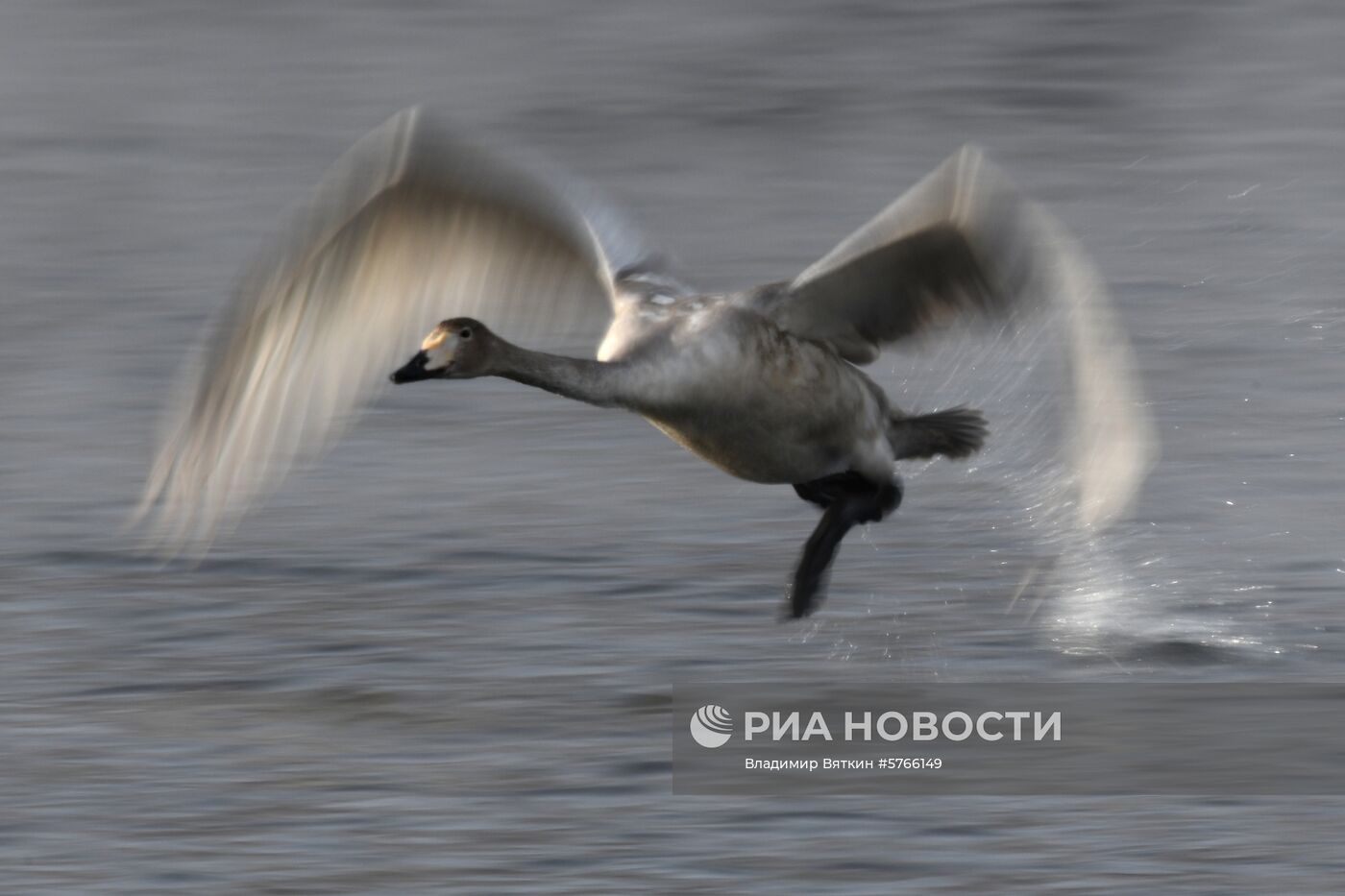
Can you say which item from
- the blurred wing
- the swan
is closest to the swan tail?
the swan

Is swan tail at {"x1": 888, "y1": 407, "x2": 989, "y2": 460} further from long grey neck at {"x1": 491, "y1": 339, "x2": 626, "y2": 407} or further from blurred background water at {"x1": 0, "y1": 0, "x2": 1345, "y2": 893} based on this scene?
long grey neck at {"x1": 491, "y1": 339, "x2": 626, "y2": 407}

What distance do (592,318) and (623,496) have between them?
70.9 inches

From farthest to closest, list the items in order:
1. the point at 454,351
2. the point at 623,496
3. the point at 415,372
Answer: the point at 623,496 → the point at 454,351 → the point at 415,372

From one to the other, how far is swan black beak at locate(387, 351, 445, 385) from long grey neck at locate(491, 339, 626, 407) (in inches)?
9.5

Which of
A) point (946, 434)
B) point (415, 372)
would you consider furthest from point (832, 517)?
point (415, 372)

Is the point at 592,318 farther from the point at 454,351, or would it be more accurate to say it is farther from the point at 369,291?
the point at 454,351

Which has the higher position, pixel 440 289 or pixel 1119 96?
pixel 440 289

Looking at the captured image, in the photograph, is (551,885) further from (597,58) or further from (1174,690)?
(597,58)

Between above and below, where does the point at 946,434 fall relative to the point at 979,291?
below

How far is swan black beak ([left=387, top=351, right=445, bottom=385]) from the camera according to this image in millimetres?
7508

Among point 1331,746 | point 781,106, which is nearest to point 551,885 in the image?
point 1331,746

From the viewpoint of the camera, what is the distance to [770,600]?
9.25 m

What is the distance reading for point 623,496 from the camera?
10.3 metres

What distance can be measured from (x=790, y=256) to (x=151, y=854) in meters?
6.05
